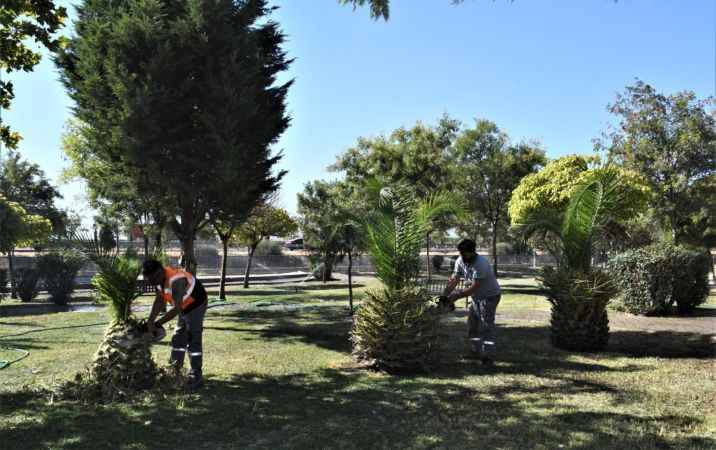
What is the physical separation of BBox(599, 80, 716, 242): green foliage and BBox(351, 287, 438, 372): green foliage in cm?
1712

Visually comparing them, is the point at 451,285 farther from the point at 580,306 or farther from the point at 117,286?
the point at 117,286

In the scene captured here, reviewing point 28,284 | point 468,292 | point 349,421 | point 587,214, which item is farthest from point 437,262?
point 349,421

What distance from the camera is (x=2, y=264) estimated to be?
29.3 metres

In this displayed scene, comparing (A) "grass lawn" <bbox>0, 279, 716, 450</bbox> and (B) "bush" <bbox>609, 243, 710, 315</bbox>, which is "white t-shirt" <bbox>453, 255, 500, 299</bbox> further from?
(B) "bush" <bbox>609, 243, 710, 315</bbox>

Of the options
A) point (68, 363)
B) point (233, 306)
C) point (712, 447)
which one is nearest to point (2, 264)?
point (233, 306)

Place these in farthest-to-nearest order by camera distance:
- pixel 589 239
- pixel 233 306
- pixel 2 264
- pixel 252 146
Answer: pixel 2 264, pixel 233 306, pixel 252 146, pixel 589 239

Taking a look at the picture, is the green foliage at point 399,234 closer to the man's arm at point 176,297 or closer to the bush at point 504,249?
the man's arm at point 176,297

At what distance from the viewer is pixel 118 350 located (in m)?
5.89

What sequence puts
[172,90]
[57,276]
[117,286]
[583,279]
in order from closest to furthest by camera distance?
[117,286] → [583,279] → [172,90] → [57,276]

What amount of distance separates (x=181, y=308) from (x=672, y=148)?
21550 millimetres

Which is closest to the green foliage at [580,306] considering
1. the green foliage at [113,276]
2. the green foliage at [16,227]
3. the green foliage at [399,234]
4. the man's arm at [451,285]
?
the man's arm at [451,285]

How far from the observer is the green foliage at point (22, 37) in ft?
24.1

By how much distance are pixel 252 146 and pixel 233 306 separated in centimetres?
640

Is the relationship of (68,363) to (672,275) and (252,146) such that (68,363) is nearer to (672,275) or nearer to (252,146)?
(252,146)
